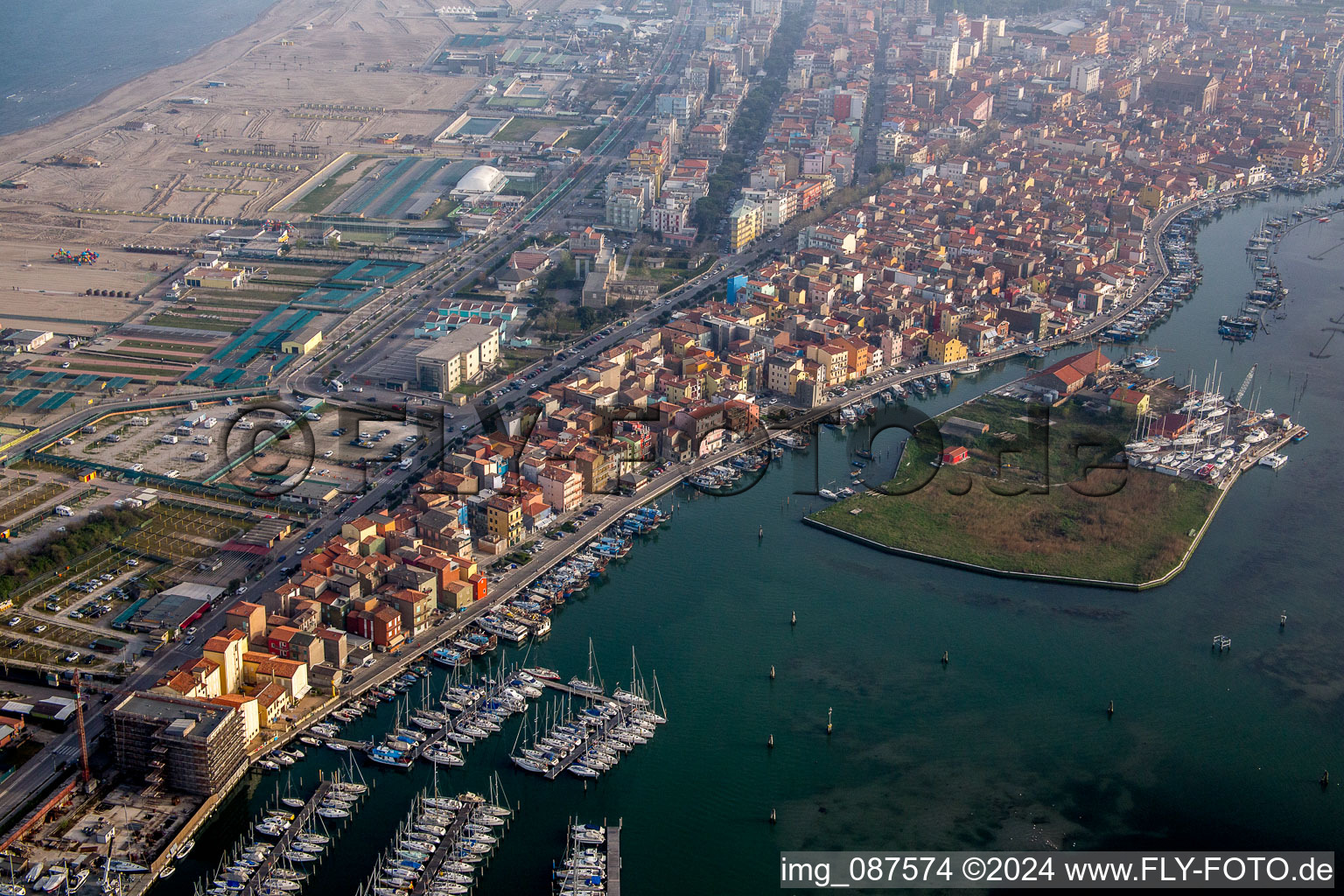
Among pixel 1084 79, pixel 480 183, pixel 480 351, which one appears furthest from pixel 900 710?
pixel 1084 79

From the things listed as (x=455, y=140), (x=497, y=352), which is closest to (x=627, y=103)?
(x=455, y=140)

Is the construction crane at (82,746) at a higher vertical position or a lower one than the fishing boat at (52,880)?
higher

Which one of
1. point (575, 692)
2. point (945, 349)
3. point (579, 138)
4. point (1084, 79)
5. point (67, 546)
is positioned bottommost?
point (575, 692)

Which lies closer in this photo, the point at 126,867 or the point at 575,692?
the point at 126,867

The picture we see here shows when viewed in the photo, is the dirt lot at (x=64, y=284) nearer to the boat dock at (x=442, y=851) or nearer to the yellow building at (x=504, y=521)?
the yellow building at (x=504, y=521)

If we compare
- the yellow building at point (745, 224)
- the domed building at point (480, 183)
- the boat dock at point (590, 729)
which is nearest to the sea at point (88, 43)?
the domed building at point (480, 183)

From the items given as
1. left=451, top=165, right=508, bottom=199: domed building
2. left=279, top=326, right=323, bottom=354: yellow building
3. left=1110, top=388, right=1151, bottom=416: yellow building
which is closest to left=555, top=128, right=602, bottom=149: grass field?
left=451, top=165, right=508, bottom=199: domed building

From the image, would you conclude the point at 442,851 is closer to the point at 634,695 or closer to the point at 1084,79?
the point at 634,695
